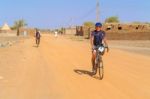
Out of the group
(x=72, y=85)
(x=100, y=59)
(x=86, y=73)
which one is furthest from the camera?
(x=86, y=73)

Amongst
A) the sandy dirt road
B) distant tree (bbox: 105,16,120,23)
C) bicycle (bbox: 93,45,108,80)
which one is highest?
distant tree (bbox: 105,16,120,23)

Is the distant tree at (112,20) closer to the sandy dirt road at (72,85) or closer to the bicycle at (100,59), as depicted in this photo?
the sandy dirt road at (72,85)

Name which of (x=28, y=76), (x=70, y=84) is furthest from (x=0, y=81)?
(x=70, y=84)

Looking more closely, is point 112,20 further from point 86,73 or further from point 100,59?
point 100,59

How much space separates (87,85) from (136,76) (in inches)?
113

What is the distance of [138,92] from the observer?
11.2m

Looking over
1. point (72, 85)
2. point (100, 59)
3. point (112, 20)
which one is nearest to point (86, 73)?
point (100, 59)

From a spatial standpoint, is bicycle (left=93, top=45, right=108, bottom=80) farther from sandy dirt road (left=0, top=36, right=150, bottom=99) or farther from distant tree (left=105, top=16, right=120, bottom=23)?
distant tree (left=105, top=16, right=120, bottom=23)

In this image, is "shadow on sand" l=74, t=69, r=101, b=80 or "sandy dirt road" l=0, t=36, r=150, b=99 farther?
"shadow on sand" l=74, t=69, r=101, b=80

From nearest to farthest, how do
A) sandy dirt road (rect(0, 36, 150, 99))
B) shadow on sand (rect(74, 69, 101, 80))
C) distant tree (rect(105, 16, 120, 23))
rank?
sandy dirt road (rect(0, 36, 150, 99)) < shadow on sand (rect(74, 69, 101, 80)) < distant tree (rect(105, 16, 120, 23))

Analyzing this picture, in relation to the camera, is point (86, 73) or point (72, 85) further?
point (86, 73)

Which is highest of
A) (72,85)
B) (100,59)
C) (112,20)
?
(112,20)

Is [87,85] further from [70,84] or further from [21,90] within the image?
[21,90]

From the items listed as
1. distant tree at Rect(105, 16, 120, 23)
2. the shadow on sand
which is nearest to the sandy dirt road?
the shadow on sand
